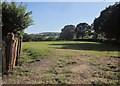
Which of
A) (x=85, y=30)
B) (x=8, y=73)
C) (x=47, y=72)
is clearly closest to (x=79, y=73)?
(x=47, y=72)

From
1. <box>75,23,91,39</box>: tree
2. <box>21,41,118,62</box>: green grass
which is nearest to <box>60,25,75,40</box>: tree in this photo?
<box>75,23,91,39</box>: tree

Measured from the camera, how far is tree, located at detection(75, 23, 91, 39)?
103m

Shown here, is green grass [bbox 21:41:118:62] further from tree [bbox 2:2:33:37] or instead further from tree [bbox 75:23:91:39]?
tree [bbox 75:23:91:39]

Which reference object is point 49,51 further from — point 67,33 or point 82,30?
point 82,30

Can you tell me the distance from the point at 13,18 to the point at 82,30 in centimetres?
9042

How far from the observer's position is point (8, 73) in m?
7.81

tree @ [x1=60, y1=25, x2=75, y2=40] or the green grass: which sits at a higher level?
tree @ [x1=60, y1=25, x2=75, y2=40]

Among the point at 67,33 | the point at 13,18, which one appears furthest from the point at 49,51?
the point at 67,33

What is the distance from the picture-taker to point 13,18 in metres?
15.7

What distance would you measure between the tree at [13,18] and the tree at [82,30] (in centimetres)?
8660

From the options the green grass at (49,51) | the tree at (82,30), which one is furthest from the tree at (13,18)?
the tree at (82,30)

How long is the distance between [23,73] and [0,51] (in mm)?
1141

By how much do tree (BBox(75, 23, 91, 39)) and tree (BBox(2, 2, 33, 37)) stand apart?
284ft

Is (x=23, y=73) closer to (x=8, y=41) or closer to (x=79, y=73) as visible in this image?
(x=8, y=41)
